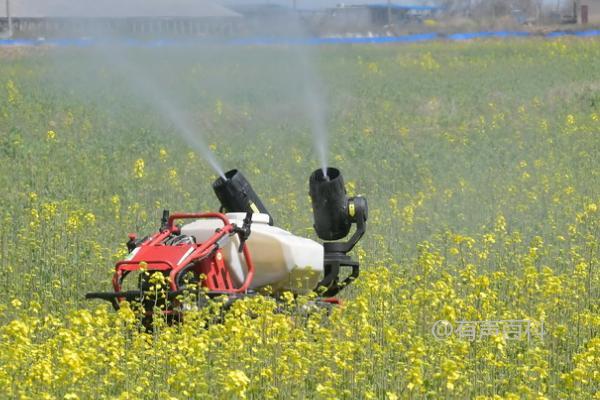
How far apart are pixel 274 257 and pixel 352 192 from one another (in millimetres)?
6038

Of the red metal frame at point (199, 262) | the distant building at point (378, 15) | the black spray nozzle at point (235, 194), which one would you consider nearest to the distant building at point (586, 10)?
the distant building at point (378, 15)

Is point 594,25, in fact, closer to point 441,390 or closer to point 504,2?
point 504,2

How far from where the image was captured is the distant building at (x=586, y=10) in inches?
2174

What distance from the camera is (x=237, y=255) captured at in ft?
27.8

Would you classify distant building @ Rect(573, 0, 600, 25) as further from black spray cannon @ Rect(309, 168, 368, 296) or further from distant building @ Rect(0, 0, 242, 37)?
black spray cannon @ Rect(309, 168, 368, 296)

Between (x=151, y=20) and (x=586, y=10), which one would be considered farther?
(x=586, y=10)

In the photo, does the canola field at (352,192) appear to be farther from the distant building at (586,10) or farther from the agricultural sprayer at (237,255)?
the distant building at (586,10)

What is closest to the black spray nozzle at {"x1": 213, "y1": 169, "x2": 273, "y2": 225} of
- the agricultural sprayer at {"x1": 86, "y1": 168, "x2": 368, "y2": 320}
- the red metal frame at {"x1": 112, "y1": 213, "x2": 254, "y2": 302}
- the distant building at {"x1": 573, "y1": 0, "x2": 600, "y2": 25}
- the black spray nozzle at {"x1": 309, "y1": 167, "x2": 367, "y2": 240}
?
the agricultural sprayer at {"x1": 86, "y1": 168, "x2": 368, "y2": 320}

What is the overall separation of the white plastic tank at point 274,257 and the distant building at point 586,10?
44.7 m

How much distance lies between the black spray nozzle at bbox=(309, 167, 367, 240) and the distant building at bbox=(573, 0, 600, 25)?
44266 millimetres

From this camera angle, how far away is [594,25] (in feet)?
138

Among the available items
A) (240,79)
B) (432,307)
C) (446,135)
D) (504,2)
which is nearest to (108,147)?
(446,135)

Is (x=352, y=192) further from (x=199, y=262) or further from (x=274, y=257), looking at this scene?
(x=199, y=262)

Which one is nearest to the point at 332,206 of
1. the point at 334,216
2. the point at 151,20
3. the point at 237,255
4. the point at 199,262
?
the point at 334,216
